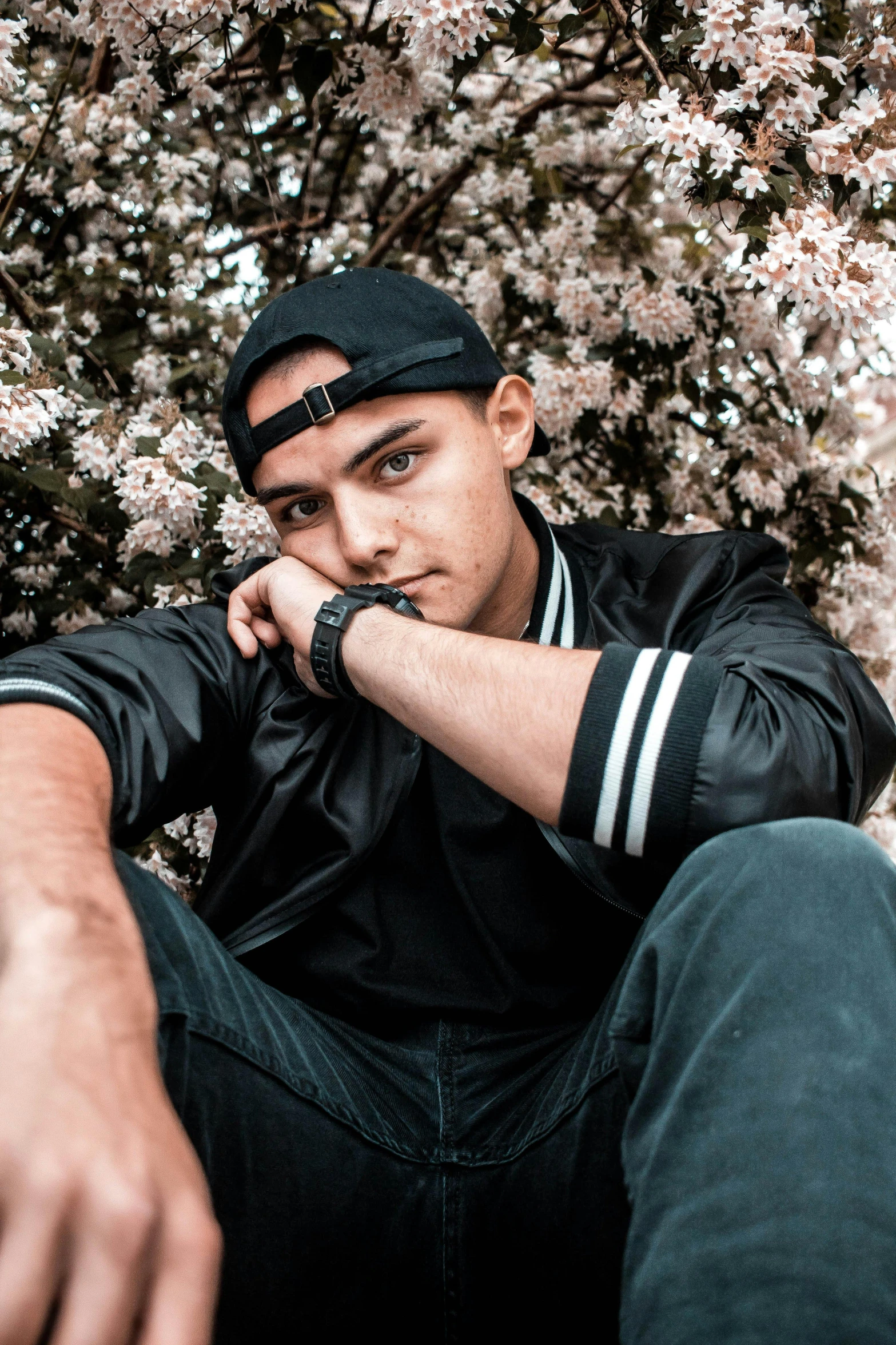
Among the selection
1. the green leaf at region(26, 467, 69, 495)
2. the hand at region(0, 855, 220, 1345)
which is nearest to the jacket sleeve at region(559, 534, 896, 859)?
the hand at region(0, 855, 220, 1345)

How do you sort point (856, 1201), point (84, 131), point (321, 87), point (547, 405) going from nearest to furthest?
point (856, 1201) < point (547, 405) < point (84, 131) < point (321, 87)

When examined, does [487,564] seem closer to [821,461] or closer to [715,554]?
[715,554]

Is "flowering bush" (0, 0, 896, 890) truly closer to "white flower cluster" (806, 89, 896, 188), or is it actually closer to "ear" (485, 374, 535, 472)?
"white flower cluster" (806, 89, 896, 188)

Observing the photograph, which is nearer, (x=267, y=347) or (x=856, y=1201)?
(x=856, y=1201)

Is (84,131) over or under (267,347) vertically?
over

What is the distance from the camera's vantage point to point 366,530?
1.86 m

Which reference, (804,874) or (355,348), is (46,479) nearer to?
(355,348)

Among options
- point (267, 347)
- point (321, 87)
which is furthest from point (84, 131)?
point (267, 347)

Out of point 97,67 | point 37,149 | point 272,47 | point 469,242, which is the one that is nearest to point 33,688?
point 272,47

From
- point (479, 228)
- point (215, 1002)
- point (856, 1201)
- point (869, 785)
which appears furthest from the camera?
point (479, 228)

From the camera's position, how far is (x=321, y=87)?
138 inches

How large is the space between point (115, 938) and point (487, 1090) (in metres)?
0.77

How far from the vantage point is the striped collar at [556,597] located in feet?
6.55

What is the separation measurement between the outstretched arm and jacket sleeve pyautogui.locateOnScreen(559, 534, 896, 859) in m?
0.52
